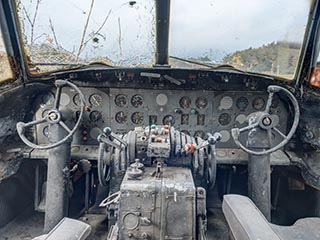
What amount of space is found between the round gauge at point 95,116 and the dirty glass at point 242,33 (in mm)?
832

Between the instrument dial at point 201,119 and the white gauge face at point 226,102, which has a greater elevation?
the white gauge face at point 226,102

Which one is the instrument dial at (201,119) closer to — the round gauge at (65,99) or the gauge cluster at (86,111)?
the gauge cluster at (86,111)

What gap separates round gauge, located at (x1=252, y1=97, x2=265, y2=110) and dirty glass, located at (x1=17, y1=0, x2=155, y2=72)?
101 centimetres

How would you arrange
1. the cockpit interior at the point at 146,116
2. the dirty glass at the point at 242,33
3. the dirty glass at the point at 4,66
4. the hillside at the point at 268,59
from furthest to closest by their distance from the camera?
the hillside at the point at 268,59, the dirty glass at the point at 4,66, the dirty glass at the point at 242,33, the cockpit interior at the point at 146,116

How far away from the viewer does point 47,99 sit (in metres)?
2.98

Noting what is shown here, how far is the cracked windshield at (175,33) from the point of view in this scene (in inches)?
92.4

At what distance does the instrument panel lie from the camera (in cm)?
290

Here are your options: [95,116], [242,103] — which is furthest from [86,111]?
[242,103]

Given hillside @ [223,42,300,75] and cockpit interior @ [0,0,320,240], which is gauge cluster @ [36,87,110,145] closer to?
cockpit interior @ [0,0,320,240]

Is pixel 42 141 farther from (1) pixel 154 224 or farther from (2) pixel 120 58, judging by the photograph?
(1) pixel 154 224

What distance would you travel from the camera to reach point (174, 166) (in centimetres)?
206

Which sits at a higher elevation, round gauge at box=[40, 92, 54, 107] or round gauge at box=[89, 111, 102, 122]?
round gauge at box=[40, 92, 54, 107]

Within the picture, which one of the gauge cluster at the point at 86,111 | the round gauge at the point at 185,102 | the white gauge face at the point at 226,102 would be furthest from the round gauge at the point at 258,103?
the gauge cluster at the point at 86,111

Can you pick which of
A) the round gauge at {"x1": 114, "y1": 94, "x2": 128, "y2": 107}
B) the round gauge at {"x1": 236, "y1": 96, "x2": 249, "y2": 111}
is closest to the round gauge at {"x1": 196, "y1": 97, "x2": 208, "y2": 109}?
the round gauge at {"x1": 236, "y1": 96, "x2": 249, "y2": 111}
